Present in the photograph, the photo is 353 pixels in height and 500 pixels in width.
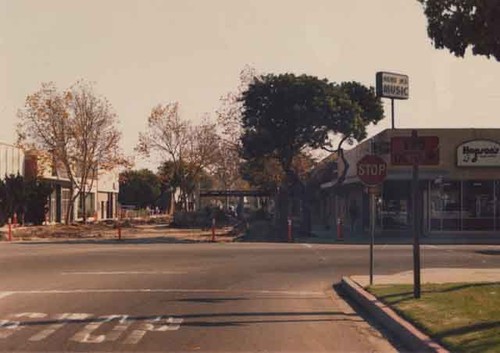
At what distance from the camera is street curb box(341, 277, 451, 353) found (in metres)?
10.6

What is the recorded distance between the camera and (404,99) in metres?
53.5

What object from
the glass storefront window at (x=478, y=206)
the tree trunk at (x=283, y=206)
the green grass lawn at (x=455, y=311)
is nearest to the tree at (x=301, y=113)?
the glass storefront window at (x=478, y=206)

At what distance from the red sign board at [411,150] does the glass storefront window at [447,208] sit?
29121 millimetres

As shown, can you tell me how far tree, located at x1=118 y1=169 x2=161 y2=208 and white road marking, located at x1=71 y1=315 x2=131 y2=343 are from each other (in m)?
93.4

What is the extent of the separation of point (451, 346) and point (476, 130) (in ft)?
112

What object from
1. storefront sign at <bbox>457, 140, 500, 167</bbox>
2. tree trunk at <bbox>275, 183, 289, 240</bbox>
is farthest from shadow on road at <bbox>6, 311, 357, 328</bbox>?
tree trunk at <bbox>275, 183, 289, 240</bbox>

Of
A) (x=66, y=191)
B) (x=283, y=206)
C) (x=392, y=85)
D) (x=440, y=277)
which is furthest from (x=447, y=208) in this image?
(x=66, y=191)

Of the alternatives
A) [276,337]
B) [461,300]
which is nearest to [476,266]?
[461,300]

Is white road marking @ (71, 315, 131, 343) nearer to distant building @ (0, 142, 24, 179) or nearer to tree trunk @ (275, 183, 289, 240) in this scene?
tree trunk @ (275, 183, 289, 240)

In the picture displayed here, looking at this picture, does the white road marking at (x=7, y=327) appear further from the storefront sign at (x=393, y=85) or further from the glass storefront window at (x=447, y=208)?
the storefront sign at (x=393, y=85)

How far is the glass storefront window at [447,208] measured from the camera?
43.6 meters

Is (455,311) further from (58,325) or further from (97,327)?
(58,325)

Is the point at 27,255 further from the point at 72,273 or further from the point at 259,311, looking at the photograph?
the point at 259,311

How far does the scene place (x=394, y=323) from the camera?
12.6 metres
